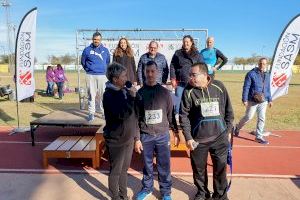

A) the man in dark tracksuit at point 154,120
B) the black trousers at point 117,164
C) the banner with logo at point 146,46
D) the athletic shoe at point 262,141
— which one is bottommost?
the athletic shoe at point 262,141

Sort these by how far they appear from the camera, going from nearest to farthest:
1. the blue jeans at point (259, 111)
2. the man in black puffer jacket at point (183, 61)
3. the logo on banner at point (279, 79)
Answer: the man in black puffer jacket at point (183, 61) < the blue jeans at point (259, 111) < the logo on banner at point (279, 79)

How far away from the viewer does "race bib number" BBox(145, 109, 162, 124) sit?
395cm

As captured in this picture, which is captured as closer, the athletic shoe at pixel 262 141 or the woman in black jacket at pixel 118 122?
the woman in black jacket at pixel 118 122

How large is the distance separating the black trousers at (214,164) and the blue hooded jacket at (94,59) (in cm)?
346

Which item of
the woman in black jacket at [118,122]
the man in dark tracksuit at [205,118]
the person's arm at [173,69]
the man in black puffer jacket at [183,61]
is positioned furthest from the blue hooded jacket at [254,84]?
the woman in black jacket at [118,122]

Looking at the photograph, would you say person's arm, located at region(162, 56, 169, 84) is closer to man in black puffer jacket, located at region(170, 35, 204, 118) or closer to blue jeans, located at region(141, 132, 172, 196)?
man in black puffer jacket, located at region(170, 35, 204, 118)

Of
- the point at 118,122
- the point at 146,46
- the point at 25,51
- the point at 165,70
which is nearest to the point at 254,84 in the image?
the point at 165,70

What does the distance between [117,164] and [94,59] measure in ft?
11.0

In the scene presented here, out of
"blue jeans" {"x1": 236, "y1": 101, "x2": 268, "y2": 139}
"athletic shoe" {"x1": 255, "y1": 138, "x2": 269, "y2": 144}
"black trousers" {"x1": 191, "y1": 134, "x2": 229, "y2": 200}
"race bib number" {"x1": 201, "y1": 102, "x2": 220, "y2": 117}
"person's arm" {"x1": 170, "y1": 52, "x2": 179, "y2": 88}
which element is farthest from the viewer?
"athletic shoe" {"x1": 255, "y1": 138, "x2": 269, "y2": 144}

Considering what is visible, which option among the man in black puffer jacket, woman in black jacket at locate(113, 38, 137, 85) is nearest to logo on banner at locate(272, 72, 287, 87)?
the man in black puffer jacket

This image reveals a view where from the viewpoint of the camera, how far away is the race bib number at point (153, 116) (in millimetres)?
3949

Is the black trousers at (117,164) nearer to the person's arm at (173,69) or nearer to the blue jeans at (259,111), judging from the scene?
the person's arm at (173,69)

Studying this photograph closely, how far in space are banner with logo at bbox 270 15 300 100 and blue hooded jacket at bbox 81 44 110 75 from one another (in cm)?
414

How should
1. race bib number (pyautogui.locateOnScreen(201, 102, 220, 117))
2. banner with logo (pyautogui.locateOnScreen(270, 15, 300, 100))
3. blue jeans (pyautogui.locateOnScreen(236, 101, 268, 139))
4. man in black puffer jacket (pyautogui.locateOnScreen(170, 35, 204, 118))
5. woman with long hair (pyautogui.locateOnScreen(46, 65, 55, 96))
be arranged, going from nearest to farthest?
race bib number (pyautogui.locateOnScreen(201, 102, 220, 117))
man in black puffer jacket (pyautogui.locateOnScreen(170, 35, 204, 118))
blue jeans (pyautogui.locateOnScreen(236, 101, 268, 139))
banner with logo (pyautogui.locateOnScreen(270, 15, 300, 100))
woman with long hair (pyautogui.locateOnScreen(46, 65, 55, 96))
